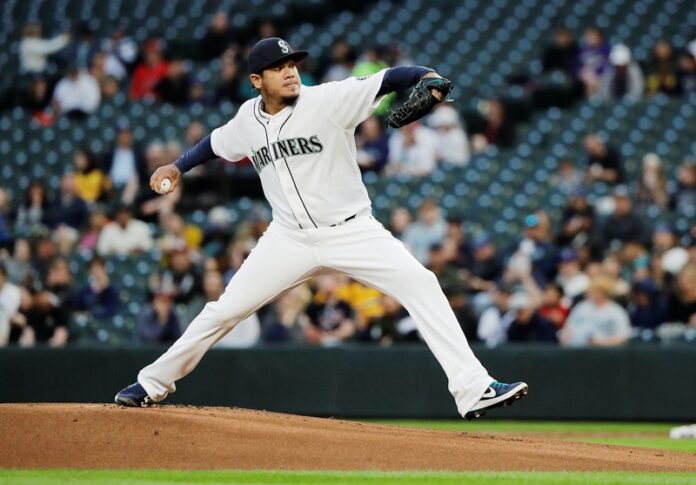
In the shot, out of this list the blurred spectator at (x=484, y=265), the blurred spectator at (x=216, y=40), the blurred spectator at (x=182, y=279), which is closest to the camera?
the blurred spectator at (x=182, y=279)

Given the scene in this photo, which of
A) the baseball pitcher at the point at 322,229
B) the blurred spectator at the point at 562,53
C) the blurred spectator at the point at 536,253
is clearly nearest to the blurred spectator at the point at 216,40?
the blurred spectator at the point at 562,53

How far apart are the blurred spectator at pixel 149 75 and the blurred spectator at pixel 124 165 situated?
1441mm

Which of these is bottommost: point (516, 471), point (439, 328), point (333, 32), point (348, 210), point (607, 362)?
point (607, 362)

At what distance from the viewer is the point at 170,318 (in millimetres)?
12242

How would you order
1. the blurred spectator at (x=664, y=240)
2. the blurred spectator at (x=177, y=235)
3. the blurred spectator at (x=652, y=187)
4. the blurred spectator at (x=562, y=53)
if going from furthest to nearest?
1. the blurred spectator at (x=562, y=53)
2. the blurred spectator at (x=177, y=235)
3. the blurred spectator at (x=652, y=187)
4. the blurred spectator at (x=664, y=240)

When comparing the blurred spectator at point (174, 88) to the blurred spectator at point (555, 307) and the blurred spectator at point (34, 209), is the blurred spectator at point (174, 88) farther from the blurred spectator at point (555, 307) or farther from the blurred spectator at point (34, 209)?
the blurred spectator at point (555, 307)

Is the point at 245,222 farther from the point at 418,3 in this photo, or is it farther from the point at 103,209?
the point at 418,3

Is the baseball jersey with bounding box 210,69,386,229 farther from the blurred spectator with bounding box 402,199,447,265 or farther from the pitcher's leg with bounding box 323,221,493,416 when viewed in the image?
the blurred spectator with bounding box 402,199,447,265

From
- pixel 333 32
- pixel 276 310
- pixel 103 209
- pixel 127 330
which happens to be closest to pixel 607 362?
pixel 276 310

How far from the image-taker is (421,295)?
22.3 feet

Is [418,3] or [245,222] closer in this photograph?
[245,222]

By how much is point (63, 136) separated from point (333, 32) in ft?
12.5

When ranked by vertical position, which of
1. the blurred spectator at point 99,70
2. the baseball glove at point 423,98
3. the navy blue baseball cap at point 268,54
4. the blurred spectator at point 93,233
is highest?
the blurred spectator at point 99,70

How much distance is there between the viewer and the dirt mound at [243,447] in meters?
6.55
